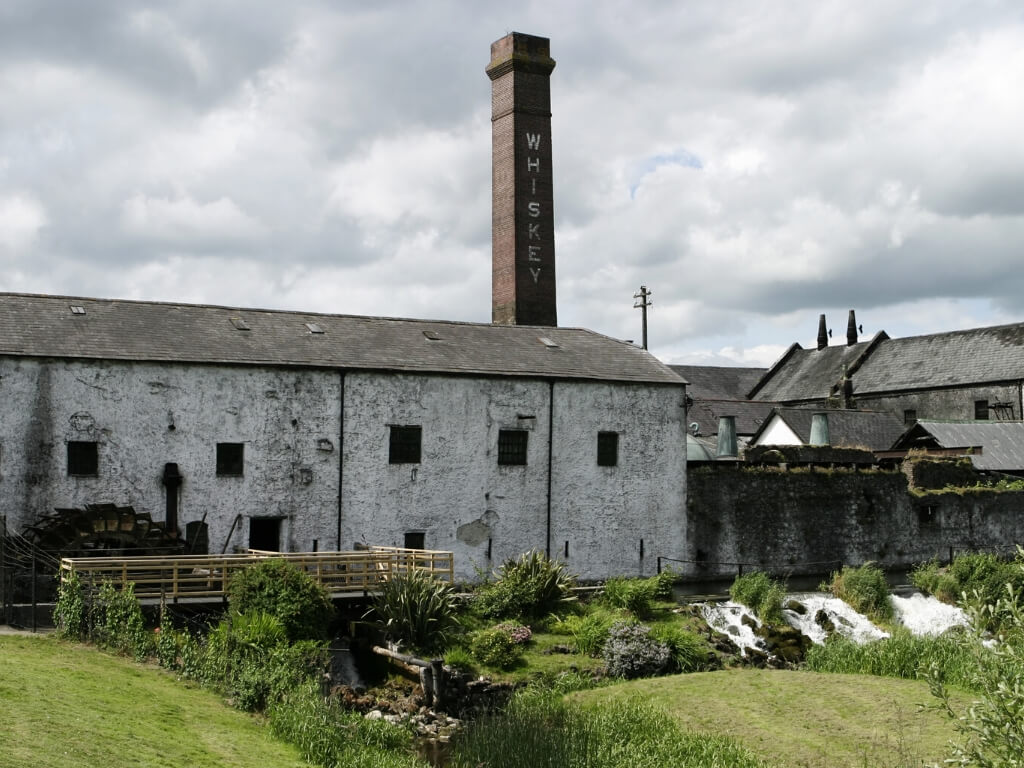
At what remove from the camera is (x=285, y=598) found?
67.2 ft

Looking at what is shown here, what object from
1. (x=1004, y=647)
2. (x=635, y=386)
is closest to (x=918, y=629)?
(x=635, y=386)

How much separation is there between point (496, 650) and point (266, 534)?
25.5 ft

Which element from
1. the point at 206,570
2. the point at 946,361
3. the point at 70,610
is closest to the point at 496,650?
the point at 206,570

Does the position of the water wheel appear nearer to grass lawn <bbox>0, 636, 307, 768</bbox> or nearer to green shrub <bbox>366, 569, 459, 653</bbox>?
grass lawn <bbox>0, 636, 307, 768</bbox>

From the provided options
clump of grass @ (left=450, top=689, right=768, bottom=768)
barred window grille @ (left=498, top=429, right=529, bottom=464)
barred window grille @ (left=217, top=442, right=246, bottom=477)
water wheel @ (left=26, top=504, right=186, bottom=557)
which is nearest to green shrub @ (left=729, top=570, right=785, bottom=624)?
barred window grille @ (left=498, top=429, right=529, bottom=464)

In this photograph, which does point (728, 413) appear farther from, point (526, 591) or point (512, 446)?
point (526, 591)

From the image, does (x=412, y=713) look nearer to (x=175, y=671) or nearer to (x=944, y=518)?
(x=175, y=671)

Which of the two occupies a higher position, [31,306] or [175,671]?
[31,306]

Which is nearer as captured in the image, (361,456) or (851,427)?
(361,456)

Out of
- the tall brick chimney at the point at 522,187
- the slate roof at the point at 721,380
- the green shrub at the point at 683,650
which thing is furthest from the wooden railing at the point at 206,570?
the slate roof at the point at 721,380

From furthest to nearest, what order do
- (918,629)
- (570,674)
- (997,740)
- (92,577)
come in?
(918,629)
(570,674)
(92,577)
(997,740)

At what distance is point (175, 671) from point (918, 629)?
2066cm

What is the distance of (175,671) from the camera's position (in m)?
18.1

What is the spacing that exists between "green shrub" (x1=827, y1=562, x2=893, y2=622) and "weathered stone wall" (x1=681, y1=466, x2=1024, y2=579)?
1751 millimetres
